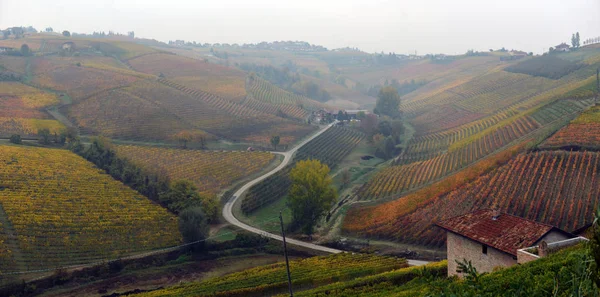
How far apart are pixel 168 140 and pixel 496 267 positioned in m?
62.7

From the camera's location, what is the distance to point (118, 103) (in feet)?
291

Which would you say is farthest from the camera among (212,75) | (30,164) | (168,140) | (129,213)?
(212,75)

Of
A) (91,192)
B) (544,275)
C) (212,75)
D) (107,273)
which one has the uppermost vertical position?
(212,75)

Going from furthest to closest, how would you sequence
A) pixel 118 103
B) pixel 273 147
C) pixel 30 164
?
pixel 118 103, pixel 273 147, pixel 30 164

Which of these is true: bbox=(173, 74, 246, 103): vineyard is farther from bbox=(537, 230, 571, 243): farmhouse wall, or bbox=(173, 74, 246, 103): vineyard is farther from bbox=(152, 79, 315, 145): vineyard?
bbox=(537, 230, 571, 243): farmhouse wall

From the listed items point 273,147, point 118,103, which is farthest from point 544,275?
point 118,103

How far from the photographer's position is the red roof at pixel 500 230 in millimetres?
23062

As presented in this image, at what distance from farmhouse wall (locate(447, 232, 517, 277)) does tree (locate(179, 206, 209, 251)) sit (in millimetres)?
25393

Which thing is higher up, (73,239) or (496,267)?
(496,267)

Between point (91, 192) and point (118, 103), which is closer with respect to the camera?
point (91, 192)

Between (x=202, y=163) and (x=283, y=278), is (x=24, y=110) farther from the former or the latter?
(x=283, y=278)

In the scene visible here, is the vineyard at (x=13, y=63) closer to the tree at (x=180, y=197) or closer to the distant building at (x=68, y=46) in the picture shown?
the distant building at (x=68, y=46)

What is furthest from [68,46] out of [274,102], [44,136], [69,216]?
[69,216]

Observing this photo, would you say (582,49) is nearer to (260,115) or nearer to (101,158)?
(260,115)
